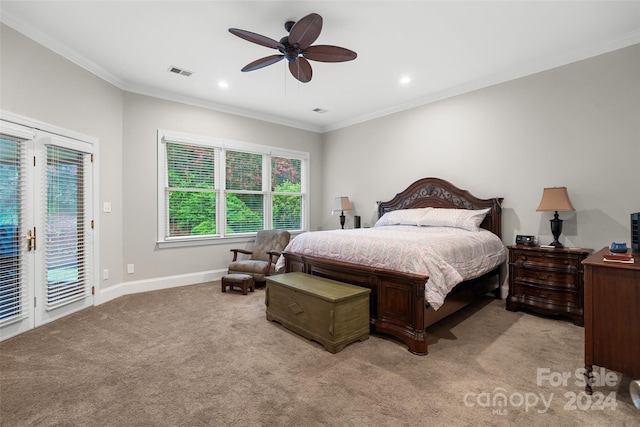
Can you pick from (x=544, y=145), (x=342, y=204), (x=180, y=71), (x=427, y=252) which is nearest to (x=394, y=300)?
(x=427, y=252)

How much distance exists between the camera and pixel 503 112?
4082mm

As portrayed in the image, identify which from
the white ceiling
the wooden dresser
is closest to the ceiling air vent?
the white ceiling

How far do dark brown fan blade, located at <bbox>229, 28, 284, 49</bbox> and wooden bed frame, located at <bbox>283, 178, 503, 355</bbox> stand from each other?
2149 mm

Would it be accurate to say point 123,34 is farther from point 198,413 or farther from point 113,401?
point 198,413

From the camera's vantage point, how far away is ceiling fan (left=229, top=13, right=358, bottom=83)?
251cm

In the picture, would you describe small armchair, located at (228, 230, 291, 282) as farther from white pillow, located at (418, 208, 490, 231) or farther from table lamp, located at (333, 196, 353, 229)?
white pillow, located at (418, 208, 490, 231)

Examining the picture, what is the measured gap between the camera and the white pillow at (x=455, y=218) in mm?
3934

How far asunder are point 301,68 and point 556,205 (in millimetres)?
3057

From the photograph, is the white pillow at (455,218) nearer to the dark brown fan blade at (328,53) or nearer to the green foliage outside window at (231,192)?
the dark brown fan blade at (328,53)

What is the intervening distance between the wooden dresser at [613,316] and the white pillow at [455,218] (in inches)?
73.6

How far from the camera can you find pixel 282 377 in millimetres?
2176

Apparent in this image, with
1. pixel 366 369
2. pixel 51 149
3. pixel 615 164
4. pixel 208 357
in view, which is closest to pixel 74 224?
pixel 51 149

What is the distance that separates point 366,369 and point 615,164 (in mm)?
3393

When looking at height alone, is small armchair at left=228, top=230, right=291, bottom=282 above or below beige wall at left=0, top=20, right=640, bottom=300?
below
